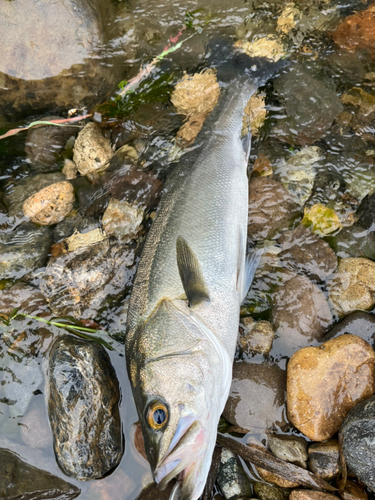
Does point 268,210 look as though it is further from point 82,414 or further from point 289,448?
point 82,414

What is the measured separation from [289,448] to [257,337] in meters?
1.06

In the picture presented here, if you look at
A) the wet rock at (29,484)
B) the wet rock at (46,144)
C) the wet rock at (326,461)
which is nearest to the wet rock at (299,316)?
the wet rock at (326,461)

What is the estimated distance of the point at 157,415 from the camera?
242 centimetres

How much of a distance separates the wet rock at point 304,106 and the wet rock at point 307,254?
112 centimetres

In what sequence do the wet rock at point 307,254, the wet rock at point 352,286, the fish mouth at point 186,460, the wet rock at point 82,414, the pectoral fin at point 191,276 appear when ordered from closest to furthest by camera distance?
1. the fish mouth at point 186,460
2. the pectoral fin at point 191,276
3. the wet rock at point 82,414
4. the wet rock at point 352,286
5. the wet rock at point 307,254

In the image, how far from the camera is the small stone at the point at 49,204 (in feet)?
12.4

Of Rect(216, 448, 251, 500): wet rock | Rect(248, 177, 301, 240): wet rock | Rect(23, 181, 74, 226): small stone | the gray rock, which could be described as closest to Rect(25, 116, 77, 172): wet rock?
Rect(23, 181, 74, 226): small stone

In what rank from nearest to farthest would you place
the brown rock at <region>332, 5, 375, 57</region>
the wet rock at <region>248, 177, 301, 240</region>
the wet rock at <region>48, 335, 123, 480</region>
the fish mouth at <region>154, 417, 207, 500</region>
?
the fish mouth at <region>154, 417, 207, 500</region> → the wet rock at <region>48, 335, 123, 480</region> → the wet rock at <region>248, 177, 301, 240</region> → the brown rock at <region>332, 5, 375, 57</region>

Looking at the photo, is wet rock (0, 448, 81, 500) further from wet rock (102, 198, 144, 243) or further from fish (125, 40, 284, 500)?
wet rock (102, 198, 144, 243)

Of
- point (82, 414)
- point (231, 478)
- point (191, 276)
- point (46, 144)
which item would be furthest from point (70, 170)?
point (231, 478)

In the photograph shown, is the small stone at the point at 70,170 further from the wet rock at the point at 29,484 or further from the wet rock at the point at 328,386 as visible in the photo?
the wet rock at the point at 328,386

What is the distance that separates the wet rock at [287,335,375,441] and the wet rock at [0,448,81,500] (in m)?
2.30

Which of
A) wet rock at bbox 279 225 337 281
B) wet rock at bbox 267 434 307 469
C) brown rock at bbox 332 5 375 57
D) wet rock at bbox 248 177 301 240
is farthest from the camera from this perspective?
brown rock at bbox 332 5 375 57

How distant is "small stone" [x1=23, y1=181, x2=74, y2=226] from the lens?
3771 mm
